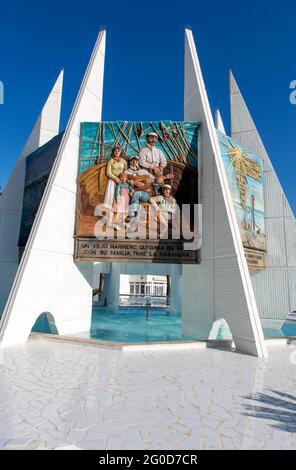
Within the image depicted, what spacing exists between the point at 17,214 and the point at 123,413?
16731 millimetres

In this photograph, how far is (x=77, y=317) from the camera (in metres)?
14.0

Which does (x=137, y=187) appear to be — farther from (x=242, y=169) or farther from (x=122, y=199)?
(x=242, y=169)

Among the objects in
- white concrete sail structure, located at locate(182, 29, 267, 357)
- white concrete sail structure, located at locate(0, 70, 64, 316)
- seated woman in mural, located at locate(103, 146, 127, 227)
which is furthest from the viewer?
white concrete sail structure, located at locate(0, 70, 64, 316)

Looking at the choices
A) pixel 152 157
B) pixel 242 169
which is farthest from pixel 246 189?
pixel 152 157

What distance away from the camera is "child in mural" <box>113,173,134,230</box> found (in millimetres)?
13605

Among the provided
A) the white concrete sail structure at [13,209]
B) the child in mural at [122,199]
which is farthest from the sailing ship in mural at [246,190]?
the white concrete sail structure at [13,209]

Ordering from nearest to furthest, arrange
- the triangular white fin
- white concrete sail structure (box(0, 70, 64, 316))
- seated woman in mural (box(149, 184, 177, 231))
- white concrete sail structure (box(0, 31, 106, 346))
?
white concrete sail structure (box(0, 31, 106, 346)), seated woman in mural (box(149, 184, 177, 231)), white concrete sail structure (box(0, 70, 64, 316)), the triangular white fin

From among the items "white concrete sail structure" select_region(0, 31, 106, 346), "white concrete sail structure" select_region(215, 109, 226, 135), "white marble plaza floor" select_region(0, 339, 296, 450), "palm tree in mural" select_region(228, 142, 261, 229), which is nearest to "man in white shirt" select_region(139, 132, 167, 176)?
"white concrete sail structure" select_region(0, 31, 106, 346)

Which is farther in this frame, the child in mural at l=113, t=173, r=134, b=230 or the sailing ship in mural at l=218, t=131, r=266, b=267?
the sailing ship in mural at l=218, t=131, r=266, b=267

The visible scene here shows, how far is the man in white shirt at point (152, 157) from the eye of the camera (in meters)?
14.0

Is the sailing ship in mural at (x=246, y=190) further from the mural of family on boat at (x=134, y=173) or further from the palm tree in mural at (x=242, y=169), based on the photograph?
the mural of family on boat at (x=134, y=173)

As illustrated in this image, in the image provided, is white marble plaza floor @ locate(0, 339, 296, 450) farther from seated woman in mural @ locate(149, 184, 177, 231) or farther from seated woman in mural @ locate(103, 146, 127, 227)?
seated woman in mural @ locate(103, 146, 127, 227)

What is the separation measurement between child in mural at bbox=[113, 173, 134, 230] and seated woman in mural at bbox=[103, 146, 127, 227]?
186 millimetres
